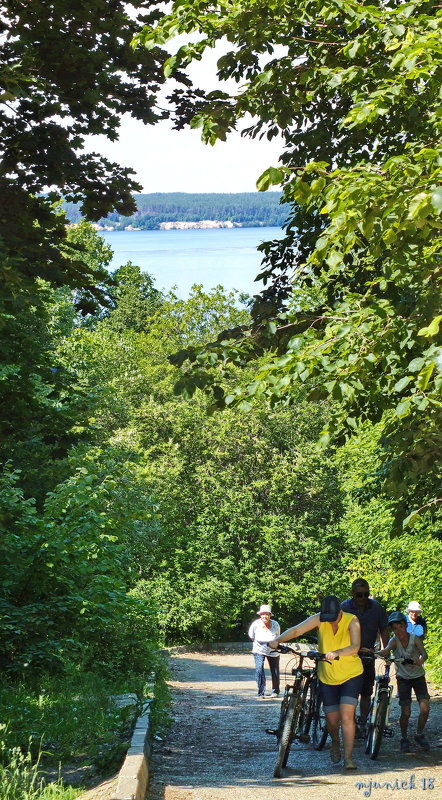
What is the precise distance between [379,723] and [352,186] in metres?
5.37

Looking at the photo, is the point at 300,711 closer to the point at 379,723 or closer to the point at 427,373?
the point at 379,723

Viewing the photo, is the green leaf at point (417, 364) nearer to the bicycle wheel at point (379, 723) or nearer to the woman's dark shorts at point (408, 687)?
the bicycle wheel at point (379, 723)

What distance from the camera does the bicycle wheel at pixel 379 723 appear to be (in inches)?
382

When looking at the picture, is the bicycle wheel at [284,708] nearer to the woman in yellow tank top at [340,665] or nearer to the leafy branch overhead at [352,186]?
the woman in yellow tank top at [340,665]

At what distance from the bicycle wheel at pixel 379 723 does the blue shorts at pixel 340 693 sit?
70 cm

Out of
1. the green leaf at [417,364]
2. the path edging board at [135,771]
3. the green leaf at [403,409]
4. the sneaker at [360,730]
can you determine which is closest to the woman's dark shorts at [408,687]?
the sneaker at [360,730]

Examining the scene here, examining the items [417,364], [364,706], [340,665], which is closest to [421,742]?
[364,706]

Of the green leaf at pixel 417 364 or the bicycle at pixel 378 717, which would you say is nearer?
the green leaf at pixel 417 364

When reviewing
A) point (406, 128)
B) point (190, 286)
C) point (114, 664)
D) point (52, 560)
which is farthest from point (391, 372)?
point (190, 286)

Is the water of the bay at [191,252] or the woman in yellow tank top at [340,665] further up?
the water of the bay at [191,252]

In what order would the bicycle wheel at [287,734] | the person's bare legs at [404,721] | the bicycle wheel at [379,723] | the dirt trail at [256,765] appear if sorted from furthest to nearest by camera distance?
the person's bare legs at [404,721]
the bicycle wheel at [379,723]
the bicycle wheel at [287,734]
the dirt trail at [256,765]

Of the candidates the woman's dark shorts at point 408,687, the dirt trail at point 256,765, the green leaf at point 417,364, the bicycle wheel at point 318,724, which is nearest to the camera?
the green leaf at point 417,364

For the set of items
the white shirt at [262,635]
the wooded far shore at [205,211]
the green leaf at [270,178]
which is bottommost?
the white shirt at [262,635]

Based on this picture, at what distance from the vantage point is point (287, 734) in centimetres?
902
